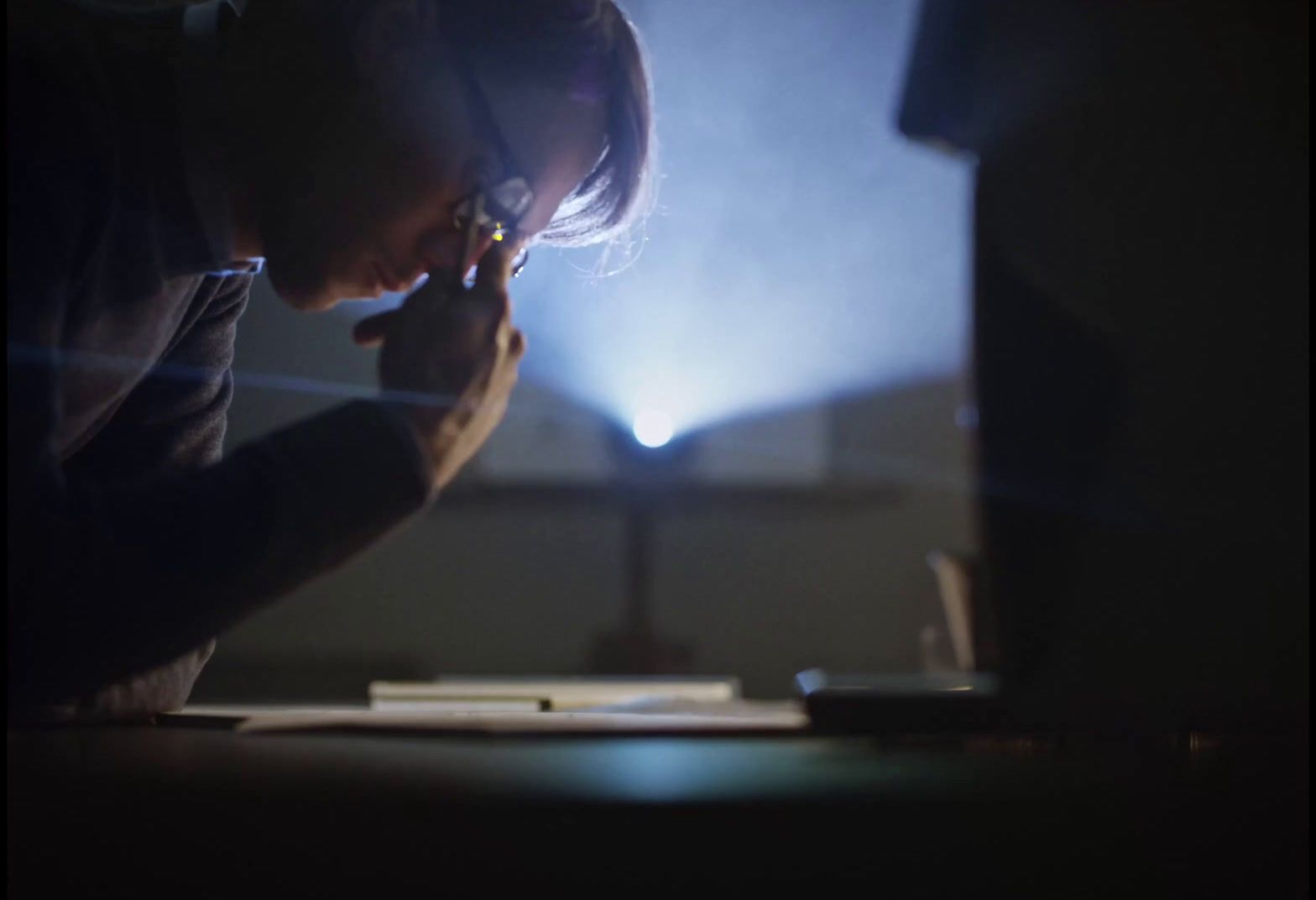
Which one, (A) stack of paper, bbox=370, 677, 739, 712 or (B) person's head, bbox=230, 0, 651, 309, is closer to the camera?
(B) person's head, bbox=230, 0, 651, 309

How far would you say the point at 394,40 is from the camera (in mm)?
621

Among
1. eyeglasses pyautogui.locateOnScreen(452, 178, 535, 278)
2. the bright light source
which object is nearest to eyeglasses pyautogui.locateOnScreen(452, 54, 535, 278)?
eyeglasses pyautogui.locateOnScreen(452, 178, 535, 278)

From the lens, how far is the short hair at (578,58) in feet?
2.02

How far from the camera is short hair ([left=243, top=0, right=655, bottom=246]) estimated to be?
62 cm

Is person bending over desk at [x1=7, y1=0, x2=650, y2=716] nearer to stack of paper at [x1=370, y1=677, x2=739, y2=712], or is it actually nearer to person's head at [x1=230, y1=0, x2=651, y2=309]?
person's head at [x1=230, y1=0, x2=651, y2=309]

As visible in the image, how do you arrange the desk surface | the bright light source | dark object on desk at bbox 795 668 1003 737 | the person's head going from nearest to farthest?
the desk surface
dark object on desk at bbox 795 668 1003 737
the person's head
the bright light source

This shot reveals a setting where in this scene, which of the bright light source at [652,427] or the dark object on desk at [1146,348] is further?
the bright light source at [652,427]

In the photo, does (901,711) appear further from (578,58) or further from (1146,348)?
(578,58)

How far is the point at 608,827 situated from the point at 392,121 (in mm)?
494

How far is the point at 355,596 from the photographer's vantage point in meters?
1.02

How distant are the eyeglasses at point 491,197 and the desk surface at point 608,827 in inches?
14.2

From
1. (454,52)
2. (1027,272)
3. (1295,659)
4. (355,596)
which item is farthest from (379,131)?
(1295,659)

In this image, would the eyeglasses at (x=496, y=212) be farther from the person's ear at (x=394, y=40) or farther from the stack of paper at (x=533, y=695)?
the stack of paper at (x=533, y=695)

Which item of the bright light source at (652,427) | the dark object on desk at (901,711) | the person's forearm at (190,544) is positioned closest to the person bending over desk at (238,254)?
the person's forearm at (190,544)
